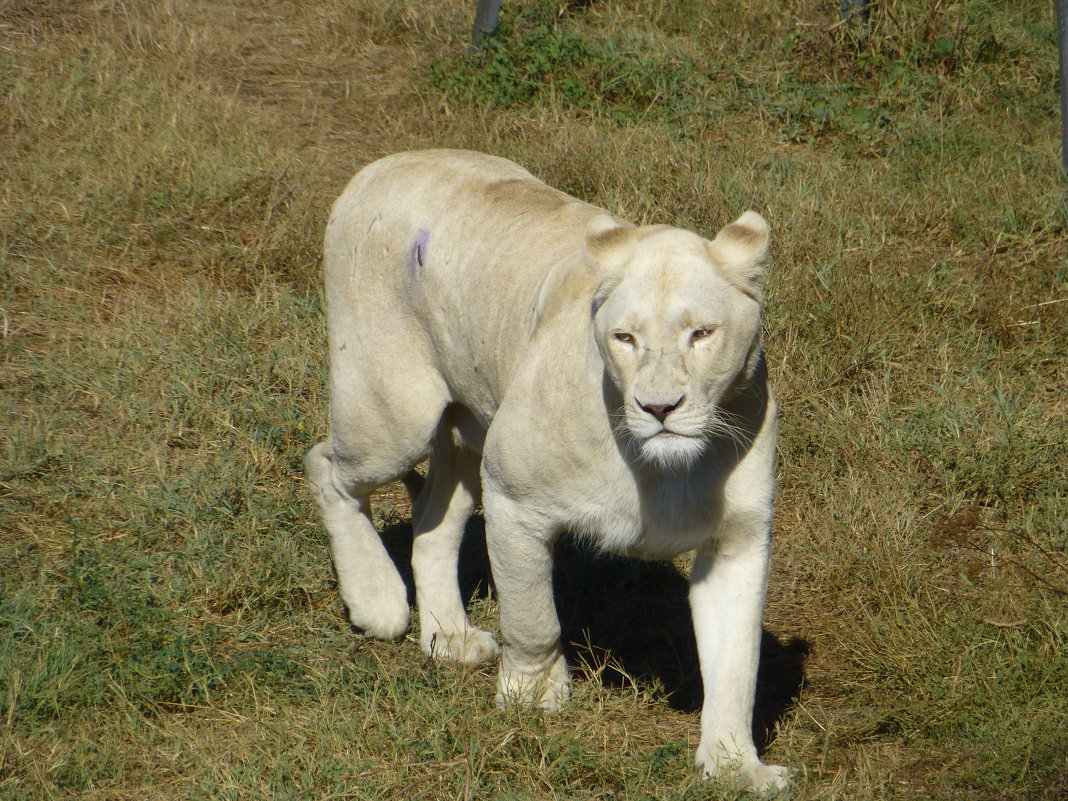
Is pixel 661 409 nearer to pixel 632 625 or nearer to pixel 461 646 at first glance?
pixel 461 646

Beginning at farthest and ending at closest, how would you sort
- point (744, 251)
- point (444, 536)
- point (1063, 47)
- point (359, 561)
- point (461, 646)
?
point (1063, 47)
point (444, 536)
point (359, 561)
point (461, 646)
point (744, 251)

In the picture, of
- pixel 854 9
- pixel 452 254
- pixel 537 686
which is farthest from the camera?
pixel 854 9

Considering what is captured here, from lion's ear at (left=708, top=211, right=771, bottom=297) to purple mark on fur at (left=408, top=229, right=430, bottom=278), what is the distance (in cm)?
118

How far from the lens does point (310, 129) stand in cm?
804

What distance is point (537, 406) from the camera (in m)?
3.46

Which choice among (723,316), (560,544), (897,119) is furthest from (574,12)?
(723,316)

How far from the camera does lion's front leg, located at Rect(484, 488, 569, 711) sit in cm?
359

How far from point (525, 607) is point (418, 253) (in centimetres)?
121

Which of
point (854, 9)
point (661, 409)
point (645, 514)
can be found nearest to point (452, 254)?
point (645, 514)

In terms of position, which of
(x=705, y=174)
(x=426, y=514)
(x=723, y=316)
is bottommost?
(x=426, y=514)

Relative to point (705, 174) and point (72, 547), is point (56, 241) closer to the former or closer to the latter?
point (72, 547)

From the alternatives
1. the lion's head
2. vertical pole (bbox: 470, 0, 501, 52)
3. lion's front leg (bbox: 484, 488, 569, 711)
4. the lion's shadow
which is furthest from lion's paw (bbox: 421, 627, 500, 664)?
vertical pole (bbox: 470, 0, 501, 52)

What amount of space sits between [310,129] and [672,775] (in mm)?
5598

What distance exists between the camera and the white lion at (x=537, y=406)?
310 centimetres
